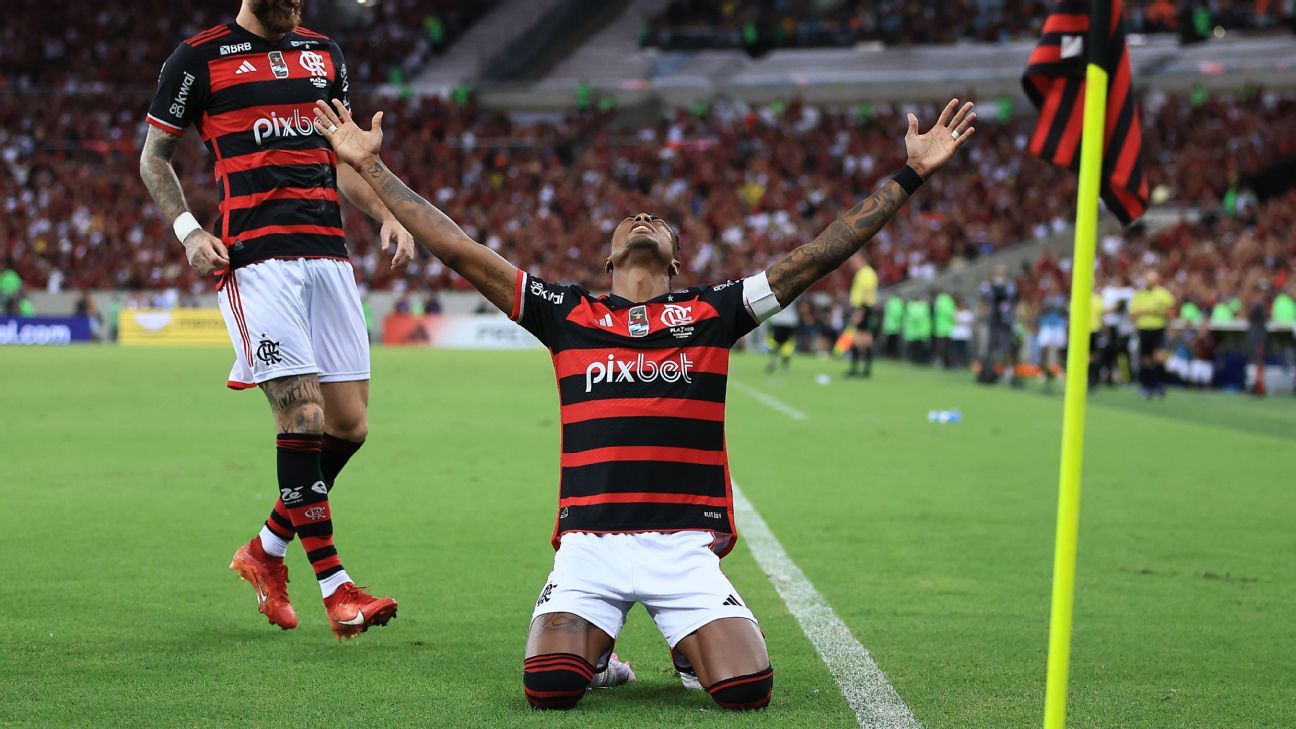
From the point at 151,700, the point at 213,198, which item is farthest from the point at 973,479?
the point at 213,198

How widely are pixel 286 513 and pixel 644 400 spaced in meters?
1.56

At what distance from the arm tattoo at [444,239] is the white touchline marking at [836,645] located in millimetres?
1710

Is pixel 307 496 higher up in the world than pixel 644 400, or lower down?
lower down

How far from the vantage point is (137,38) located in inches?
2046

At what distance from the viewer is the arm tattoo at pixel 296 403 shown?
5.29 metres

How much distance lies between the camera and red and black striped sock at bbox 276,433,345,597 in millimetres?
5211

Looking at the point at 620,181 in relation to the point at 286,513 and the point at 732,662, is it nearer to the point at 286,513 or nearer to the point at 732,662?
the point at 286,513

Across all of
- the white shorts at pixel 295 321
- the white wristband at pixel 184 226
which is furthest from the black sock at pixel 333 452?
the white wristband at pixel 184 226

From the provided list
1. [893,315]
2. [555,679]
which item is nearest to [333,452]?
[555,679]

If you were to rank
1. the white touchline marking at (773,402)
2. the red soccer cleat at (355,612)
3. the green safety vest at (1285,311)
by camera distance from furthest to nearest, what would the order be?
the green safety vest at (1285,311) < the white touchline marking at (773,402) < the red soccer cleat at (355,612)

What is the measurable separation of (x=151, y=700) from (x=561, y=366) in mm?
1658

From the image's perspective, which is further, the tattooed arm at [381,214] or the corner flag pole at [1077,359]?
the tattooed arm at [381,214]

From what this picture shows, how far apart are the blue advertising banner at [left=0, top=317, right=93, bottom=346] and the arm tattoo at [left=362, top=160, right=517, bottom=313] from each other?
1385 inches

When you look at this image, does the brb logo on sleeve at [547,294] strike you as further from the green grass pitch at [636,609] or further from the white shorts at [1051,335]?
the white shorts at [1051,335]
